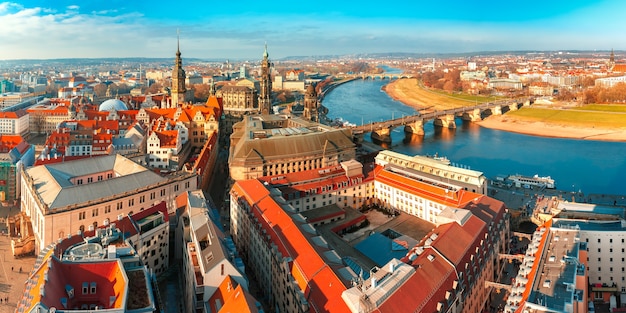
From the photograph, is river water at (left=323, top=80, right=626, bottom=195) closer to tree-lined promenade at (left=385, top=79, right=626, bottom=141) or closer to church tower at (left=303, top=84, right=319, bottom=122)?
tree-lined promenade at (left=385, top=79, right=626, bottom=141)

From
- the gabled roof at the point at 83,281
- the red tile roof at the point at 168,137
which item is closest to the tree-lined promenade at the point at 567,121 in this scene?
the red tile roof at the point at 168,137

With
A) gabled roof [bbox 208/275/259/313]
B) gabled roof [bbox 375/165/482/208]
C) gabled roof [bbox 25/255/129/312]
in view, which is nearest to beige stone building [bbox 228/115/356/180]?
gabled roof [bbox 375/165/482/208]

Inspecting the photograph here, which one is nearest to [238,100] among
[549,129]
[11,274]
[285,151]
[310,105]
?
[310,105]

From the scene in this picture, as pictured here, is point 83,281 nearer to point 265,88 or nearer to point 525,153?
point 265,88

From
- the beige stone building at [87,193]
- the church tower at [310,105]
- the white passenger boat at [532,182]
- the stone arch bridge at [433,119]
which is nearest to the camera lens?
the beige stone building at [87,193]

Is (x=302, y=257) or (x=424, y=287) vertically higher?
(x=302, y=257)

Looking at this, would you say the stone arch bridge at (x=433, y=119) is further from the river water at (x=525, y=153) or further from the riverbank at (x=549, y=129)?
the riverbank at (x=549, y=129)
